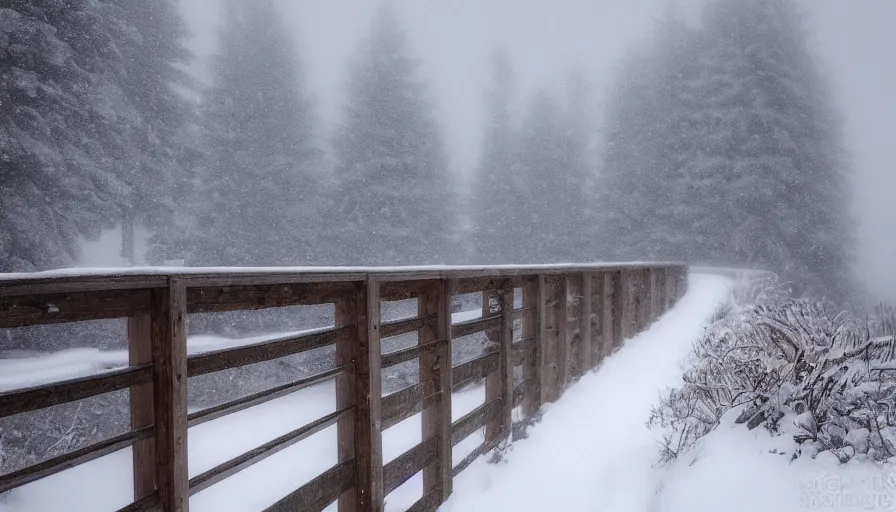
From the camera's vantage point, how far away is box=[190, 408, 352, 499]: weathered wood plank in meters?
2.16

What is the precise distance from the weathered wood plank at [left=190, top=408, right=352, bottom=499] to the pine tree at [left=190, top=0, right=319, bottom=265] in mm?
17633

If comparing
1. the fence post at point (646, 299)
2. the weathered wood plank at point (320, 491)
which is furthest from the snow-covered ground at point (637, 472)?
the fence post at point (646, 299)

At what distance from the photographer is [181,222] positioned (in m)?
19.2

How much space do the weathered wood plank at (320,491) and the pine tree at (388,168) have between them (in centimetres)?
1723

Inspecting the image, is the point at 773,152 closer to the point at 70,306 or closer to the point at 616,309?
the point at 616,309

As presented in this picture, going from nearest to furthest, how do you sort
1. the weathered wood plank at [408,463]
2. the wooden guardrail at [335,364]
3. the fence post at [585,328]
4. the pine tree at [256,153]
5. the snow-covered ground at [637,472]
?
the wooden guardrail at [335,364]
the snow-covered ground at [637,472]
the weathered wood plank at [408,463]
the fence post at [585,328]
the pine tree at [256,153]

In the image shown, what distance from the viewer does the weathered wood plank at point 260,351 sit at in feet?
7.14

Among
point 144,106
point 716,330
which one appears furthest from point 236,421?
point 144,106

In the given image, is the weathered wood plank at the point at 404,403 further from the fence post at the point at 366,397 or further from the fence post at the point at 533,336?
the fence post at the point at 533,336

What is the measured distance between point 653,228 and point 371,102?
590 inches

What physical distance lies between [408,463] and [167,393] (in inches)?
79.7

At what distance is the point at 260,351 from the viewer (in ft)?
8.15

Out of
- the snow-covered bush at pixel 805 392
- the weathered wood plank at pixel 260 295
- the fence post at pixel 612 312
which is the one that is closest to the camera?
the weathered wood plank at pixel 260 295

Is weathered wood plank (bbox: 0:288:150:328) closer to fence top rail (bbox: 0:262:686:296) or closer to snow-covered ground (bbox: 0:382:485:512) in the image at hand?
fence top rail (bbox: 0:262:686:296)
